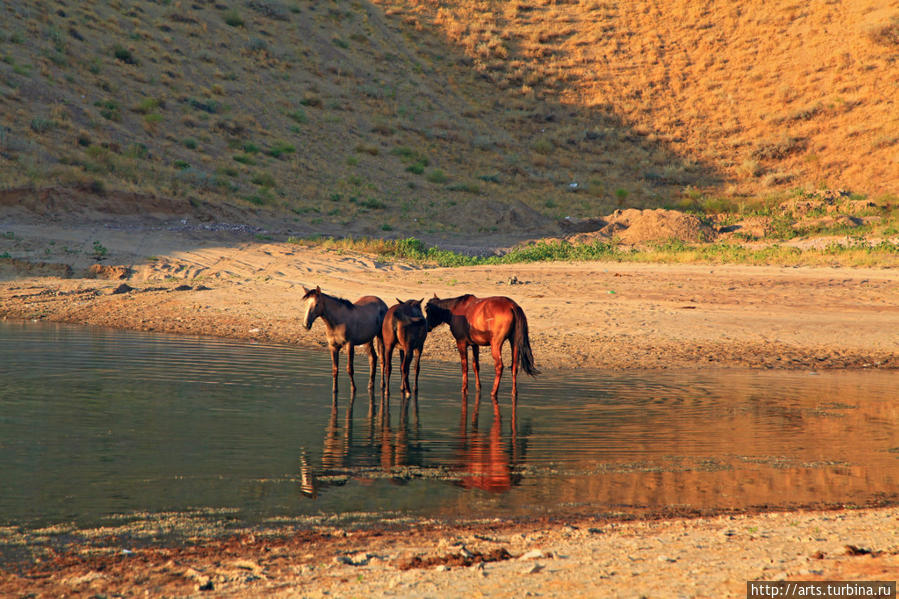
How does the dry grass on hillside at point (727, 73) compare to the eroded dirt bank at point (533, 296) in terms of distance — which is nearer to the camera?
the eroded dirt bank at point (533, 296)

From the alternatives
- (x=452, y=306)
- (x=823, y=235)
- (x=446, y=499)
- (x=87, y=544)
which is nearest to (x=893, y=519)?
(x=446, y=499)

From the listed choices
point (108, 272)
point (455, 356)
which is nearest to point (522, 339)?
point (455, 356)

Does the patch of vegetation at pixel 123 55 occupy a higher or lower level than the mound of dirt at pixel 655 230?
higher

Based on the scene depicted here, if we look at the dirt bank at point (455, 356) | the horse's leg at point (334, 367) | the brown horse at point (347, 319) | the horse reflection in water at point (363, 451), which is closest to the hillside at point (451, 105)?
the dirt bank at point (455, 356)

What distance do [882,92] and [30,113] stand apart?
48594mm

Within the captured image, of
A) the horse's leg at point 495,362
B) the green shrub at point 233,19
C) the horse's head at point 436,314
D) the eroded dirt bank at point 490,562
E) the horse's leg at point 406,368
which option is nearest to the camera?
the eroded dirt bank at point 490,562

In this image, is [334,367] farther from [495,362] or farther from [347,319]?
[495,362]

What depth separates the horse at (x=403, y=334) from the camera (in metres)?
13.4

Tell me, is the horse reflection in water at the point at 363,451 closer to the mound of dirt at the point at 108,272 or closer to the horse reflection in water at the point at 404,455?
the horse reflection in water at the point at 404,455

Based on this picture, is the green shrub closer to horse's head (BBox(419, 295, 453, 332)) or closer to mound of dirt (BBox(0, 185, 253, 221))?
mound of dirt (BBox(0, 185, 253, 221))

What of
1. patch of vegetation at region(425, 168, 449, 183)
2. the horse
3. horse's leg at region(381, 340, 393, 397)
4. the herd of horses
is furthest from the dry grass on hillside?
horse's leg at region(381, 340, 393, 397)

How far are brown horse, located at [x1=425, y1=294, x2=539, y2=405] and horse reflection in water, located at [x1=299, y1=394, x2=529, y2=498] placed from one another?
119 centimetres

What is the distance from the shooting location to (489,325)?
13.5 m

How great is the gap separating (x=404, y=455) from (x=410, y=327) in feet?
11.6
